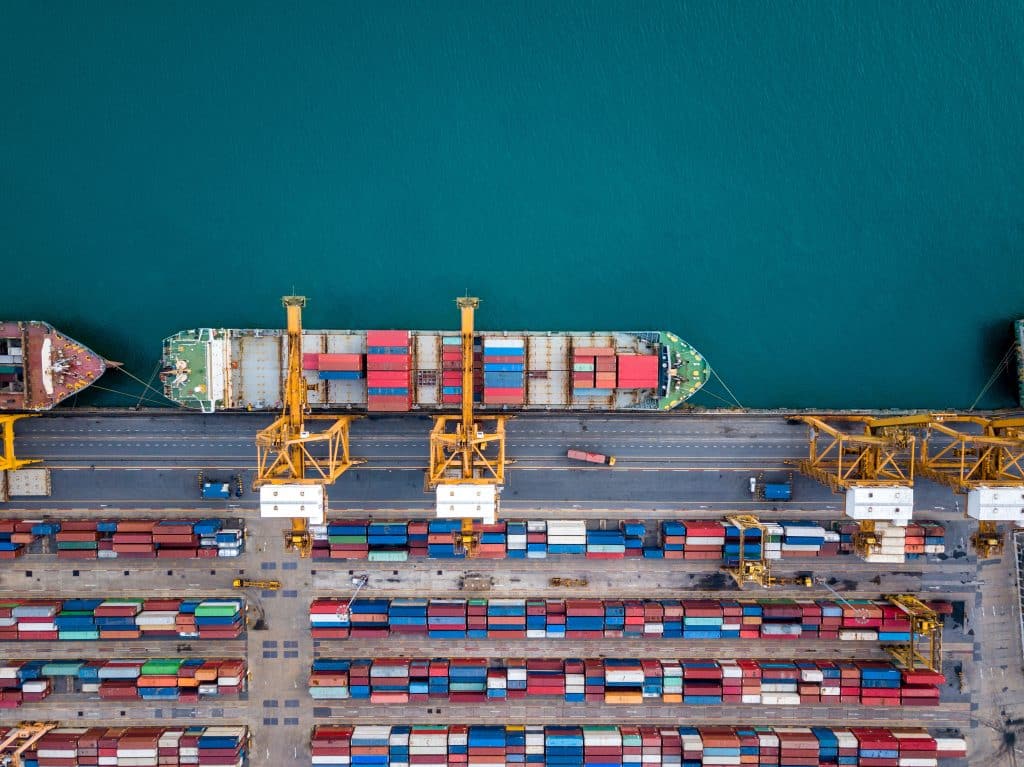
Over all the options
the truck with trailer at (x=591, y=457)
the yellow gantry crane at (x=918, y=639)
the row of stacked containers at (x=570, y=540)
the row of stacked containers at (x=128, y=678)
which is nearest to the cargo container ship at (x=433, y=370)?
the truck with trailer at (x=591, y=457)

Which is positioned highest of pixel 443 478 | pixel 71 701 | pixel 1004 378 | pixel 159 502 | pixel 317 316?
pixel 317 316

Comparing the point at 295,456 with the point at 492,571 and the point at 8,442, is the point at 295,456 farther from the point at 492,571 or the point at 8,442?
the point at 8,442

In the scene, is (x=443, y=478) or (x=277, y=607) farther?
(x=277, y=607)

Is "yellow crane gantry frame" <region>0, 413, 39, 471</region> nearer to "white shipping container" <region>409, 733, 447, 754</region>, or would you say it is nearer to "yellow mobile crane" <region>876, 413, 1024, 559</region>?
"white shipping container" <region>409, 733, 447, 754</region>

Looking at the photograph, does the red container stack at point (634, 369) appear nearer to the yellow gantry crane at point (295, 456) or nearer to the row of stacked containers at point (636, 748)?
the yellow gantry crane at point (295, 456)

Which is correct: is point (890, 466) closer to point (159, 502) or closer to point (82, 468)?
point (159, 502)

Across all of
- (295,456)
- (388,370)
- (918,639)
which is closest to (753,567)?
(918,639)

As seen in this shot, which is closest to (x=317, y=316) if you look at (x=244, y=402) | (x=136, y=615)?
(x=244, y=402)
